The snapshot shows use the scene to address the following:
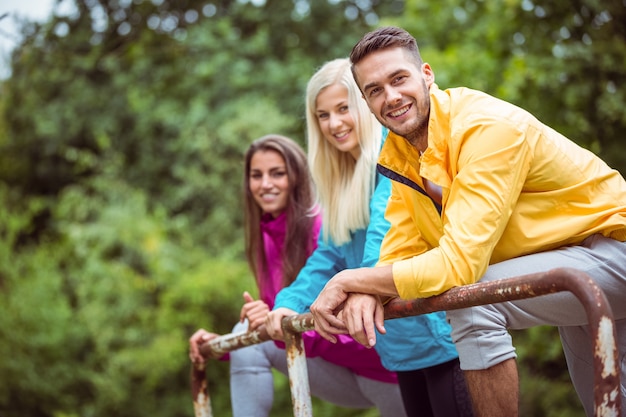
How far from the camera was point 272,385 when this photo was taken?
2729mm

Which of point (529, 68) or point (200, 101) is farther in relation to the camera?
point (200, 101)

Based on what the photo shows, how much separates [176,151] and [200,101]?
1.02 meters

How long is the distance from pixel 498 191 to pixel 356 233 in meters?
1.05

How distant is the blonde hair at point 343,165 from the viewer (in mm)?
2582

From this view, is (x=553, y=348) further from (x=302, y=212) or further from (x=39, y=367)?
(x=39, y=367)

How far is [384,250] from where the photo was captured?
2053 mm

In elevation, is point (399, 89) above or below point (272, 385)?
above

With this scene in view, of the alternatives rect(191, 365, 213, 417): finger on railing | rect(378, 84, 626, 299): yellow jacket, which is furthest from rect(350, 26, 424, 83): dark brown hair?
rect(191, 365, 213, 417): finger on railing

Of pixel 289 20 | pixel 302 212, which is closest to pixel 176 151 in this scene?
pixel 289 20

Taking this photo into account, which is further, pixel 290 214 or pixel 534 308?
pixel 290 214

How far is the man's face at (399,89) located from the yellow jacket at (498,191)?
48 millimetres

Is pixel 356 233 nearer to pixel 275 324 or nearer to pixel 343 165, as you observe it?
pixel 343 165

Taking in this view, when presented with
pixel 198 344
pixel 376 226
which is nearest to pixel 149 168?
pixel 198 344

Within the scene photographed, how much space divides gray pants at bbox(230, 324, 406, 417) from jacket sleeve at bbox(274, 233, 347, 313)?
26 centimetres
